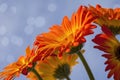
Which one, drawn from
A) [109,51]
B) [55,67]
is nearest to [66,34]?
[109,51]

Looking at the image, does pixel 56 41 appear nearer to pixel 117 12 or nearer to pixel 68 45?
pixel 68 45

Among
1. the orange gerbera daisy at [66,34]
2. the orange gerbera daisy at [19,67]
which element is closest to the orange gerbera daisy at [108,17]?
the orange gerbera daisy at [66,34]

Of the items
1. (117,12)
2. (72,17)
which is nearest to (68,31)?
(72,17)

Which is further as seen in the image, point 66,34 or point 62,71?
point 62,71

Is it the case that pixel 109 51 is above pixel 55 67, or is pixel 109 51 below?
below

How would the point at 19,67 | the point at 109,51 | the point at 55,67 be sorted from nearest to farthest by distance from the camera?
the point at 109,51, the point at 19,67, the point at 55,67

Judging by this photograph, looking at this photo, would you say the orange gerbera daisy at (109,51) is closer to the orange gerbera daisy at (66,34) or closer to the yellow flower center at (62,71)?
the orange gerbera daisy at (66,34)

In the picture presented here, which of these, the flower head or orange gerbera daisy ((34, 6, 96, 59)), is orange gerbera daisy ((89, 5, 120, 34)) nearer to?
orange gerbera daisy ((34, 6, 96, 59))

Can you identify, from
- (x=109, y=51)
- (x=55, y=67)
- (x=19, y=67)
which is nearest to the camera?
(x=109, y=51)

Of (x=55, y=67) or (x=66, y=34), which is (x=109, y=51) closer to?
(x=66, y=34)
